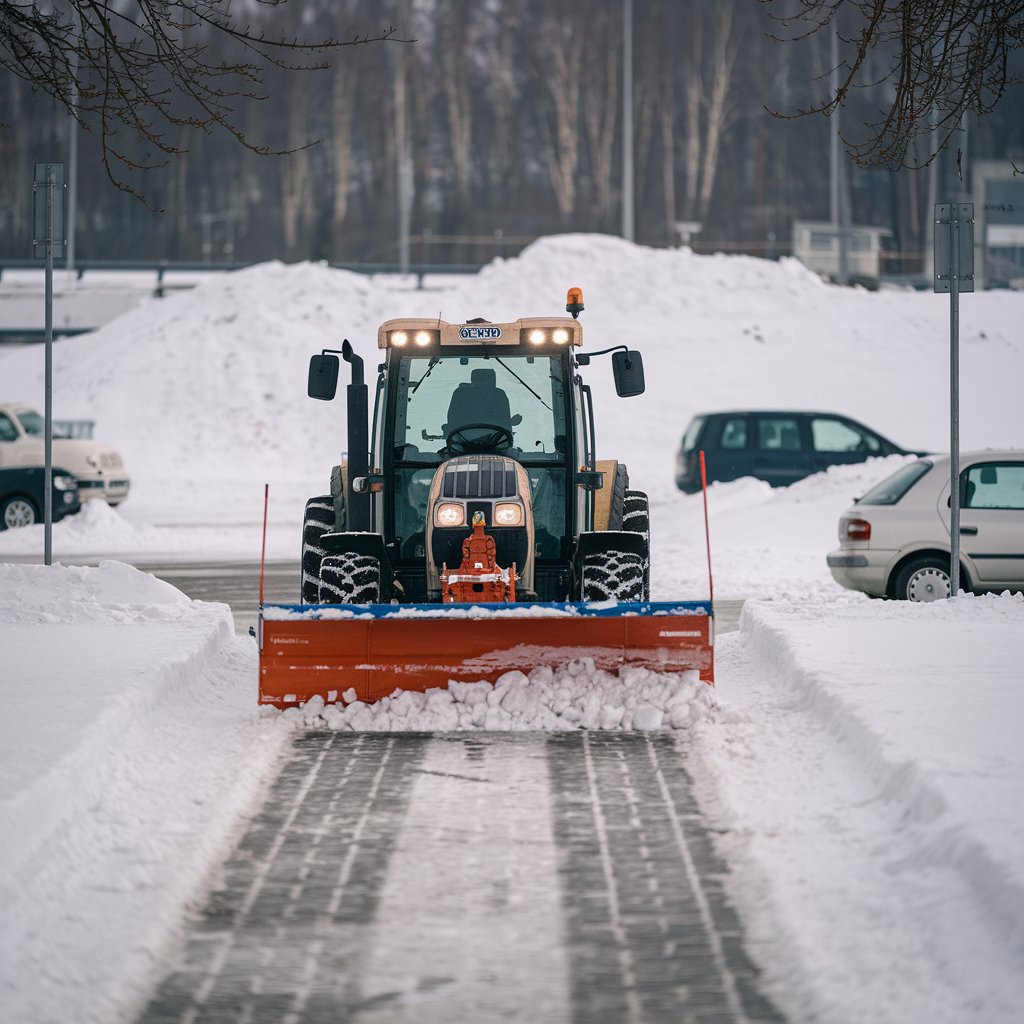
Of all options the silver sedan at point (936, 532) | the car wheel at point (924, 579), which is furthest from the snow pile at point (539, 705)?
the car wheel at point (924, 579)

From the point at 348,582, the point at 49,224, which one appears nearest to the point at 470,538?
the point at 348,582

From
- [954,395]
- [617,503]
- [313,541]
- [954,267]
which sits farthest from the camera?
[954,267]

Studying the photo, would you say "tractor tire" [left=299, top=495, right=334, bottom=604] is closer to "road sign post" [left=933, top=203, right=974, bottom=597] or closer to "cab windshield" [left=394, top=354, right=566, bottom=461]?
"cab windshield" [left=394, top=354, right=566, bottom=461]

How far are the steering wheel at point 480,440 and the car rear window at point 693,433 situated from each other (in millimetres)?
14047

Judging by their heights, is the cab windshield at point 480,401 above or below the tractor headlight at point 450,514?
above

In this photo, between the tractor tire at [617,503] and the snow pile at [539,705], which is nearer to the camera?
the snow pile at [539,705]

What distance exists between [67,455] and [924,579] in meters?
13.9

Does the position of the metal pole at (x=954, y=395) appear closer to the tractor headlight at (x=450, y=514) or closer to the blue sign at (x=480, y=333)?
the blue sign at (x=480, y=333)

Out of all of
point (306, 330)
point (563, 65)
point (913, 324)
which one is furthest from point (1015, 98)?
point (306, 330)

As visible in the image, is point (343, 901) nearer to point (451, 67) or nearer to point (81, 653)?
point (81, 653)

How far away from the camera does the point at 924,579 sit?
1376 cm

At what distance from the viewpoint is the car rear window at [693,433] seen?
24.6m

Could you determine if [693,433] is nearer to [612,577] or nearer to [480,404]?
[480,404]

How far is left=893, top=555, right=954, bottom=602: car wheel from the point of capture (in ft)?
45.1
